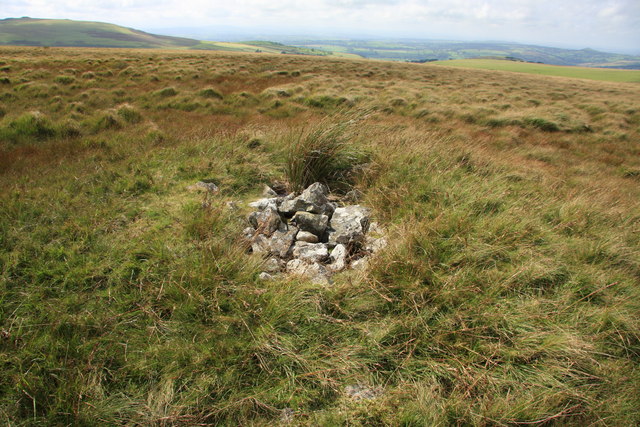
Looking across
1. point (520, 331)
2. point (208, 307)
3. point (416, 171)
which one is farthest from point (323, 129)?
point (520, 331)

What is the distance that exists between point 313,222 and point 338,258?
0.69 meters

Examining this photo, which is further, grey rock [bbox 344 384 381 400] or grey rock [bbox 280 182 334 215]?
grey rock [bbox 280 182 334 215]

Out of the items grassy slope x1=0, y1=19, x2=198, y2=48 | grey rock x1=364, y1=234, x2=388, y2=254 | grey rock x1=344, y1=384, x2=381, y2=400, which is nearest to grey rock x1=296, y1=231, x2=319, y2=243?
grey rock x1=364, y1=234, x2=388, y2=254

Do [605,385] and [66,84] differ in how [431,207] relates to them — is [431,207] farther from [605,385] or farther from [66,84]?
[66,84]

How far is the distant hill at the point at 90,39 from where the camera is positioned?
449 ft

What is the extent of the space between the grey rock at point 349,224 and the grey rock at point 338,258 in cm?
20

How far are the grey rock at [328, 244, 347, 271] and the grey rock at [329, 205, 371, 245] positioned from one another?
20 centimetres

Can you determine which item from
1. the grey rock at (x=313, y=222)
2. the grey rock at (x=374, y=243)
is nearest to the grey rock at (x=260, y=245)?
the grey rock at (x=313, y=222)

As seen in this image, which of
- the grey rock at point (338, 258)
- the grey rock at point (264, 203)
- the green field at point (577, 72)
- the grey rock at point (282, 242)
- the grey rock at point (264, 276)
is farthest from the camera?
the green field at point (577, 72)

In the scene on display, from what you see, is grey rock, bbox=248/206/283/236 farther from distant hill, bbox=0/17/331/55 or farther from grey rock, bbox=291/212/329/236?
distant hill, bbox=0/17/331/55

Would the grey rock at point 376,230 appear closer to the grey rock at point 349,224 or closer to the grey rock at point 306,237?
the grey rock at point 349,224

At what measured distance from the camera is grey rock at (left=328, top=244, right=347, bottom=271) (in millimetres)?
3119

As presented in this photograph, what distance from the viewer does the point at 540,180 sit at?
586 cm

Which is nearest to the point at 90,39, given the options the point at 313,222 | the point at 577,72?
the point at 577,72
